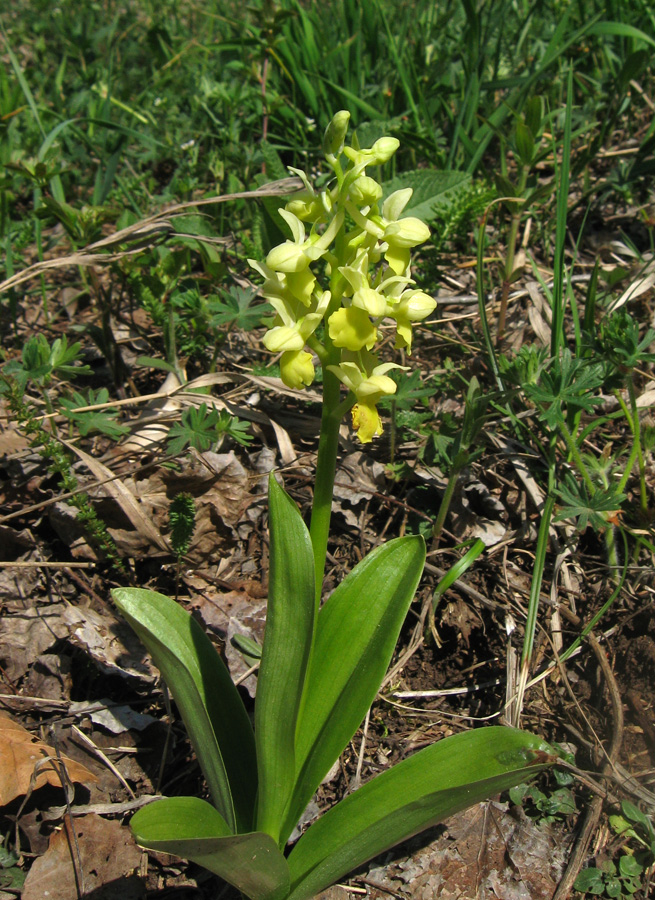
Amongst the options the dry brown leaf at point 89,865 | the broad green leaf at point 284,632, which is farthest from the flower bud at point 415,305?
the dry brown leaf at point 89,865

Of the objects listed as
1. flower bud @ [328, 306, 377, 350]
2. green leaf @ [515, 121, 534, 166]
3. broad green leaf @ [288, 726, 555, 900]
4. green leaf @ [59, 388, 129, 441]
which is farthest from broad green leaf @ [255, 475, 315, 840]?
Answer: green leaf @ [515, 121, 534, 166]

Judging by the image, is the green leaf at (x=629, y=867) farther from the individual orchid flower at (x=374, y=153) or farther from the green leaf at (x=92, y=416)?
the green leaf at (x=92, y=416)

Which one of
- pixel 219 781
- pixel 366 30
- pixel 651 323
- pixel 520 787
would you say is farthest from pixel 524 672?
pixel 366 30

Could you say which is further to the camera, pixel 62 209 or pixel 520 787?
pixel 62 209

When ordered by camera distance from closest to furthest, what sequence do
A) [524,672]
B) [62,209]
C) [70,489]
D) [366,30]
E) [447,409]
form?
[524,672] < [70,489] < [62,209] < [447,409] < [366,30]

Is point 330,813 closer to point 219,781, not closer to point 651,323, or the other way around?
point 219,781

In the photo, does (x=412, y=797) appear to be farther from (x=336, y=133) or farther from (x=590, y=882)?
(x=336, y=133)
